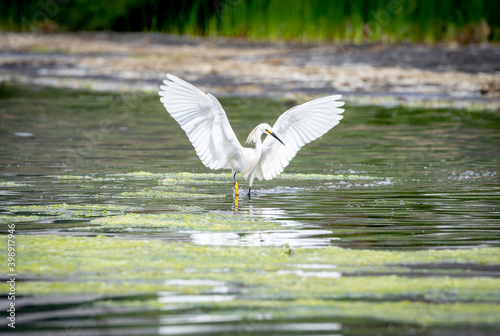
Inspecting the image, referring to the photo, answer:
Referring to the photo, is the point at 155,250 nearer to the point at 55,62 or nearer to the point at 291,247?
the point at 291,247

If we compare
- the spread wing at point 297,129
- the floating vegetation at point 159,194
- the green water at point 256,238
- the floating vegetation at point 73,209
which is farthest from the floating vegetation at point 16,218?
the spread wing at point 297,129

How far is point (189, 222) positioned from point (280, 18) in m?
20.7

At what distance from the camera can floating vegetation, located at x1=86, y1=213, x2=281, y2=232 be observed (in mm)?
6949

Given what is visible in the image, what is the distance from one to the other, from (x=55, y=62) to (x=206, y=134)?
19790 mm

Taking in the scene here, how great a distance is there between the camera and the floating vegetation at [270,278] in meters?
4.70

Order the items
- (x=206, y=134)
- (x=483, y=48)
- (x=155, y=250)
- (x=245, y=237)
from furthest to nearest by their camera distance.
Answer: (x=483, y=48) < (x=206, y=134) < (x=245, y=237) < (x=155, y=250)

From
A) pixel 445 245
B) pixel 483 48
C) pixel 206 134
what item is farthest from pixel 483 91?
pixel 445 245

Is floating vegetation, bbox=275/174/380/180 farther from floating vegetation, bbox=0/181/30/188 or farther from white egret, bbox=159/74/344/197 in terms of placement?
floating vegetation, bbox=0/181/30/188

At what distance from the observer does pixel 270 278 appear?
5250mm

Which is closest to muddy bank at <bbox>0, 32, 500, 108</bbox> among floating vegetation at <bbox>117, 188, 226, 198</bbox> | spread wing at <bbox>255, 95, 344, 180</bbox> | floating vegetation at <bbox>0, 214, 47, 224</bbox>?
spread wing at <bbox>255, 95, 344, 180</bbox>

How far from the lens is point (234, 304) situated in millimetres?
4742

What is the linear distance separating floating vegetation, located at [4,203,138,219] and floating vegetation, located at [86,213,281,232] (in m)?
0.28

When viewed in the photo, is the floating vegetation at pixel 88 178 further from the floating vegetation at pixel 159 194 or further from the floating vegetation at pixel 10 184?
the floating vegetation at pixel 159 194

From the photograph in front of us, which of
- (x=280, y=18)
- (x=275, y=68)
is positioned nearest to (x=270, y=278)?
(x=275, y=68)
